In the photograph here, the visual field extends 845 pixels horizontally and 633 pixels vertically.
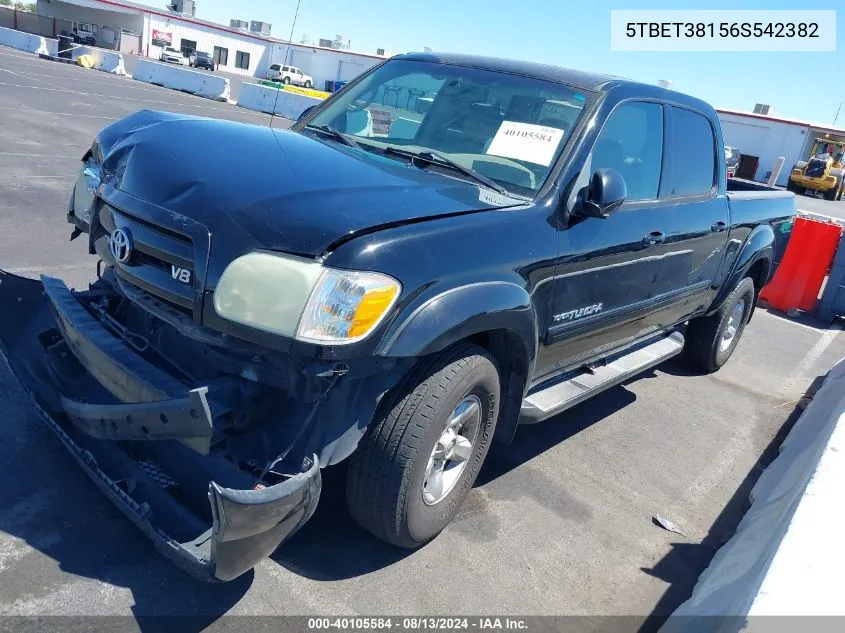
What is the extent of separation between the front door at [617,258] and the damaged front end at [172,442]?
1.55 meters

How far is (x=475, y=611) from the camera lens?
2826mm

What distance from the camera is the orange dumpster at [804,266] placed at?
9031mm

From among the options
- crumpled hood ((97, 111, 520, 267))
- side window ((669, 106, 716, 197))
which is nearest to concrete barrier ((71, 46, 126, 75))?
side window ((669, 106, 716, 197))

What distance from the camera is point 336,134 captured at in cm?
383

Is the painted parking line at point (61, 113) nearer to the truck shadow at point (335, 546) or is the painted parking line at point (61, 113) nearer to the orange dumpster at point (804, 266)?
the orange dumpster at point (804, 266)

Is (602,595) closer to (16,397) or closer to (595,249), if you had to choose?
(595,249)

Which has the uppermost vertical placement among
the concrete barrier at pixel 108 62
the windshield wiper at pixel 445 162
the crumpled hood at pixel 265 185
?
the windshield wiper at pixel 445 162

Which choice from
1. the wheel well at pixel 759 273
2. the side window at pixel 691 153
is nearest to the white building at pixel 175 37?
the wheel well at pixel 759 273

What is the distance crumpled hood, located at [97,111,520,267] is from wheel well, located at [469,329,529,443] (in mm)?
581

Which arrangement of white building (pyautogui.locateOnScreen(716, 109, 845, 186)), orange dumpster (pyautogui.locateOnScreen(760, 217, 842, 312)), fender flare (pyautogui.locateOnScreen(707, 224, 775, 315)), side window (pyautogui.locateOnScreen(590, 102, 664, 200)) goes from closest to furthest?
side window (pyautogui.locateOnScreen(590, 102, 664, 200))
fender flare (pyautogui.locateOnScreen(707, 224, 775, 315))
orange dumpster (pyautogui.locateOnScreen(760, 217, 842, 312))
white building (pyautogui.locateOnScreen(716, 109, 845, 186))

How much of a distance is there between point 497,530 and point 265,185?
193cm

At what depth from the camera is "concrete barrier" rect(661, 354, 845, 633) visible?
235 cm

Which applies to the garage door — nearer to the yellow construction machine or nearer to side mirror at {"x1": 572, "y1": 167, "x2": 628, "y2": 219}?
the yellow construction machine

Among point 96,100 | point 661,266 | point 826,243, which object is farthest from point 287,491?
point 96,100
